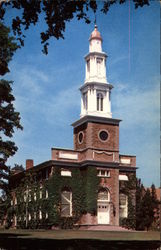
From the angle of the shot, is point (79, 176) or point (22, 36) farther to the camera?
point (79, 176)

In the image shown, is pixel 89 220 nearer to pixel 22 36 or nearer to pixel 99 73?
pixel 99 73

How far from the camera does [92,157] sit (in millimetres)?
33625

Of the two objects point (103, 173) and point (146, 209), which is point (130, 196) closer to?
point (103, 173)

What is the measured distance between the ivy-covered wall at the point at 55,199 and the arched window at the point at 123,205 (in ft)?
8.34

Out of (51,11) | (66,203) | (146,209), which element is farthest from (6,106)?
(66,203)

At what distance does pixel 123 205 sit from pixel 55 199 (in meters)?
5.79

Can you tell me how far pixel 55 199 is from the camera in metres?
32.8

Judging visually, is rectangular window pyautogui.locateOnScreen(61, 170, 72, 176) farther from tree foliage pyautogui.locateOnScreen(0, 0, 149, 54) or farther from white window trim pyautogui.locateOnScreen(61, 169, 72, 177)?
tree foliage pyautogui.locateOnScreen(0, 0, 149, 54)

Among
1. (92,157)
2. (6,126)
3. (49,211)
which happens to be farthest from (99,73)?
(6,126)

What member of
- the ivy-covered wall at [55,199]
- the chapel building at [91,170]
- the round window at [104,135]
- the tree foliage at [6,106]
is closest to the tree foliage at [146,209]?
the chapel building at [91,170]

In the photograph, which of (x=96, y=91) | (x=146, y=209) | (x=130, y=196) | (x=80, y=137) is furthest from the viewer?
(x=80, y=137)

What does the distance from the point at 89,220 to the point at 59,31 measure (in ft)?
79.2

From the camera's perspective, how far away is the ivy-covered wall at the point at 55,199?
107 ft

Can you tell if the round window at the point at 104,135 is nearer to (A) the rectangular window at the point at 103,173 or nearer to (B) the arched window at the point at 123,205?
(A) the rectangular window at the point at 103,173
